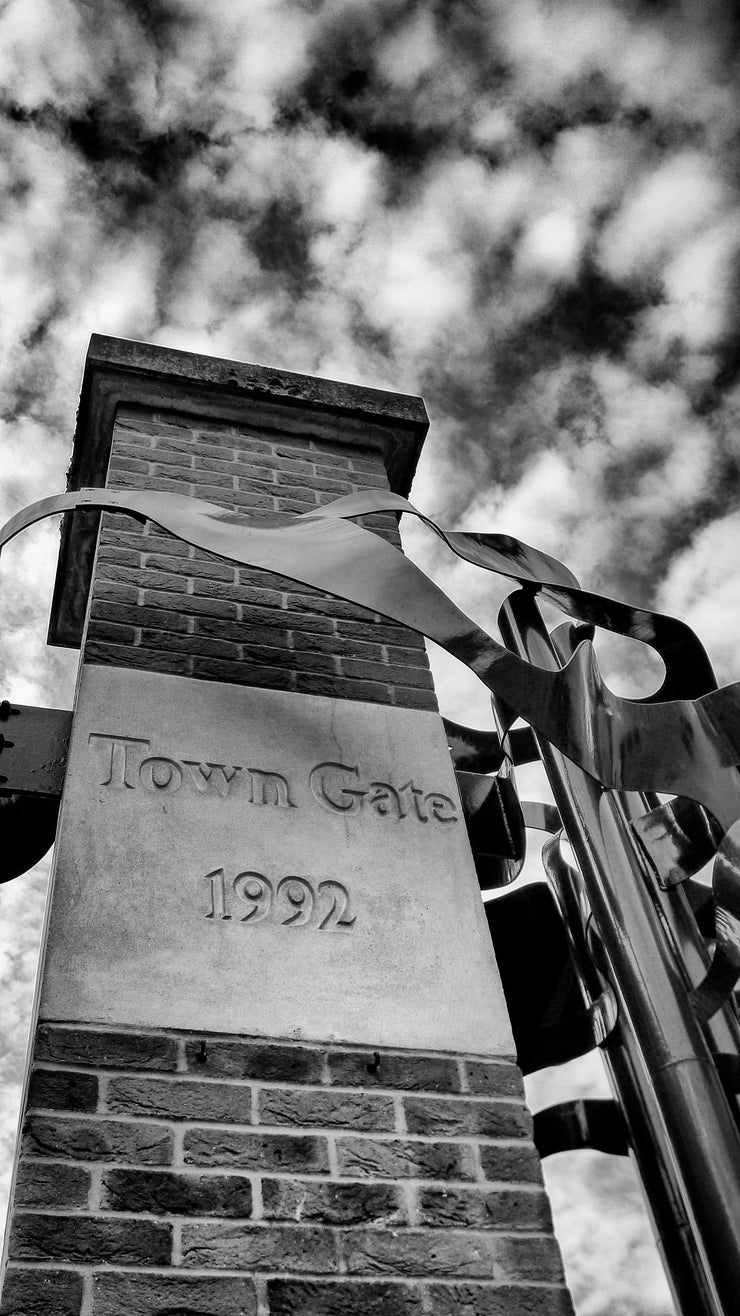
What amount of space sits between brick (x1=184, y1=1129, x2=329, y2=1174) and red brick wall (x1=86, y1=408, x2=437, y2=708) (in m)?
1.19

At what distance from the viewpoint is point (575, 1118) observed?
241cm

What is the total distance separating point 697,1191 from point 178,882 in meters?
1.20

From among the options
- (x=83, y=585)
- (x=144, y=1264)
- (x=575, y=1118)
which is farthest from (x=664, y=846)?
(x=83, y=585)

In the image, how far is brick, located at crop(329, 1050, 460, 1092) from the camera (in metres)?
2.04

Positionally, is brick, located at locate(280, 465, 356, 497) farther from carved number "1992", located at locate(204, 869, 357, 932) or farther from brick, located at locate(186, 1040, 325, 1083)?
brick, located at locate(186, 1040, 325, 1083)

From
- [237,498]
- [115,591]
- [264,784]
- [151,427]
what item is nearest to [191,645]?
[115,591]

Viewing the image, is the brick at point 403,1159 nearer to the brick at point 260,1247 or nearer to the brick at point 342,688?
the brick at point 260,1247

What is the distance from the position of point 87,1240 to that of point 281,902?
0.75 m

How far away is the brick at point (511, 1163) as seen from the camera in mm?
1979

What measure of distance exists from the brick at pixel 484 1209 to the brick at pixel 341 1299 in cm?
13

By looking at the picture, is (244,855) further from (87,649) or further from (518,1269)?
(518,1269)

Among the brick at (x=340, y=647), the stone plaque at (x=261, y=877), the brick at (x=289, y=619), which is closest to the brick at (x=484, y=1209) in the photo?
the stone plaque at (x=261, y=877)

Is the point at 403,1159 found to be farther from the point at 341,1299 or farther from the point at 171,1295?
the point at 171,1295

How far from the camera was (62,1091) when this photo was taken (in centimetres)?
186
